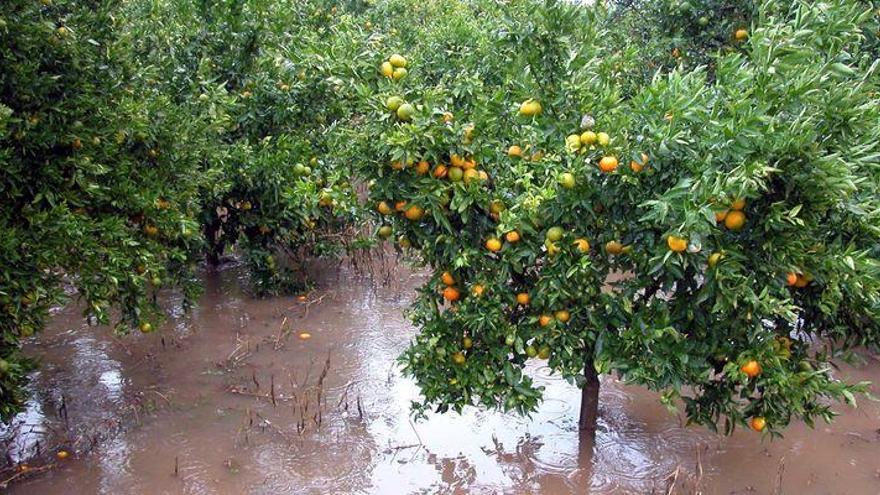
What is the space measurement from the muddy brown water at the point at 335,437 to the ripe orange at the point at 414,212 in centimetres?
140

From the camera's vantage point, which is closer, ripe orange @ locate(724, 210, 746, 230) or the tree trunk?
ripe orange @ locate(724, 210, 746, 230)

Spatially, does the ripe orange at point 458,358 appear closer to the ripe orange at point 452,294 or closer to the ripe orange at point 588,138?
the ripe orange at point 452,294

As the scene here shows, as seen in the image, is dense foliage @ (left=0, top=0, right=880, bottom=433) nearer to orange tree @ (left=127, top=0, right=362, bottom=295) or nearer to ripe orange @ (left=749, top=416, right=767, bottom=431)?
ripe orange @ (left=749, top=416, right=767, bottom=431)

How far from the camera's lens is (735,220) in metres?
2.90

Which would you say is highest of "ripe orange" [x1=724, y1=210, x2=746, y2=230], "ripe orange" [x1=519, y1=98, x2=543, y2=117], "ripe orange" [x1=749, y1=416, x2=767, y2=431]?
"ripe orange" [x1=519, y1=98, x2=543, y2=117]

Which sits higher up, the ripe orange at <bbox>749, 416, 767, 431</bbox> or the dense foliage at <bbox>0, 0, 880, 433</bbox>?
the dense foliage at <bbox>0, 0, 880, 433</bbox>

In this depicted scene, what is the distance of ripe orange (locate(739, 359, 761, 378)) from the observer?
121 inches

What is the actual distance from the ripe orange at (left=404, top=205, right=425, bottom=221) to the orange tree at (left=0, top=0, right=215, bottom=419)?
4.48 ft

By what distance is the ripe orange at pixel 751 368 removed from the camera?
3062mm

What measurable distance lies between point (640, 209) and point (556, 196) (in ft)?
1.13

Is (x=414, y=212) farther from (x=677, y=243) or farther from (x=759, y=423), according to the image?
(x=759, y=423)

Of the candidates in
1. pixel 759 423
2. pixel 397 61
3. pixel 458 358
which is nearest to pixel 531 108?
pixel 397 61

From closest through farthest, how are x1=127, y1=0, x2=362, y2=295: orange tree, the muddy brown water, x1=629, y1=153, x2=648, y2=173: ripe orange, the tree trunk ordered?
x1=629, y1=153, x2=648, y2=173: ripe orange < the muddy brown water < the tree trunk < x1=127, y1=0, x2=362, y2=295: orange tree

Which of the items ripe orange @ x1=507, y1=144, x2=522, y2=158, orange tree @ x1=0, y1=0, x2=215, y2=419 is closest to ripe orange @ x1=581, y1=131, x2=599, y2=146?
ripe orange @ x1=507, y1=144, x2=522, y2=158
